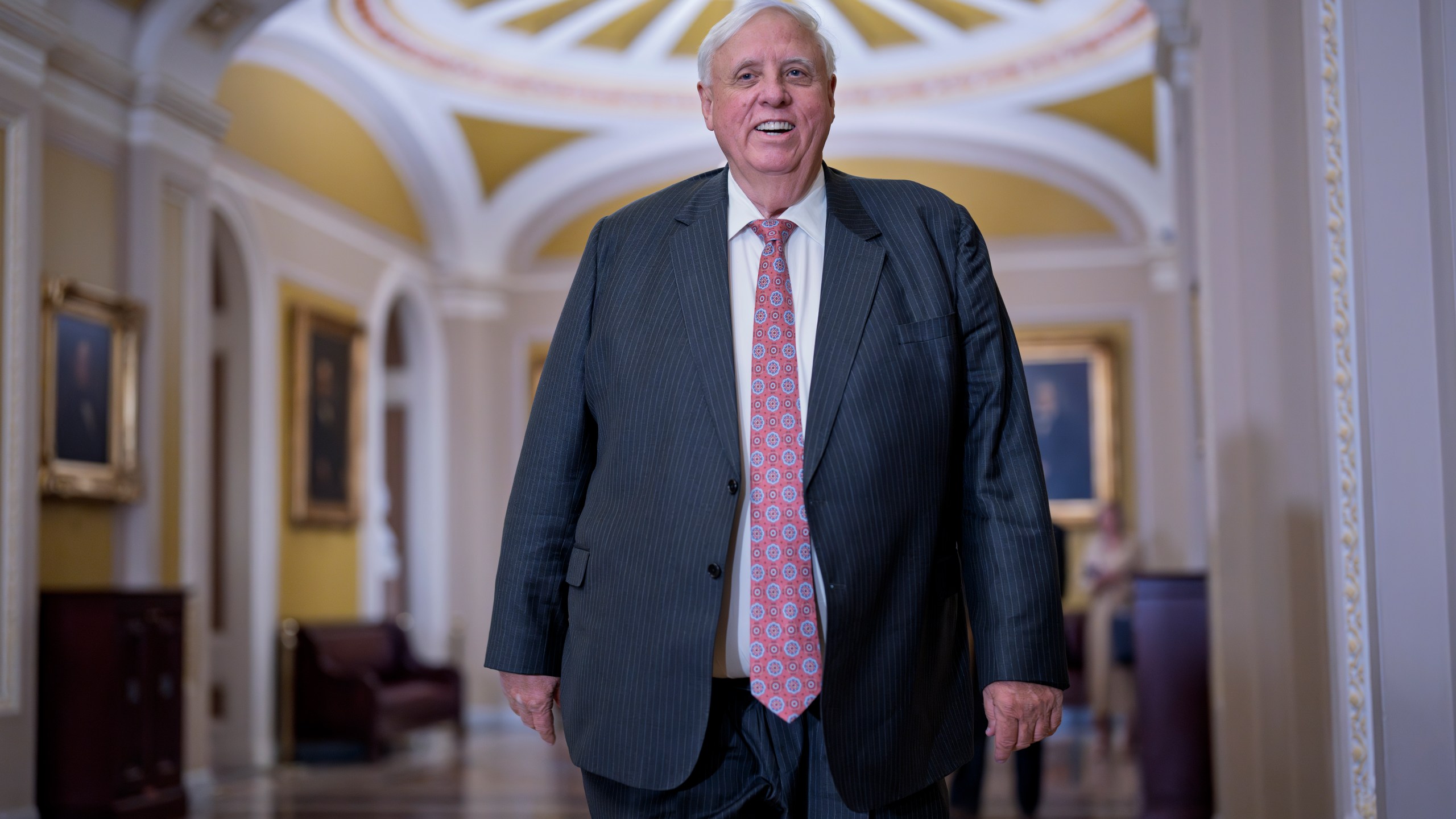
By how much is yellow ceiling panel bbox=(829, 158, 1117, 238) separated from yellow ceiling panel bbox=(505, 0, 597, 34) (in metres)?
2.81

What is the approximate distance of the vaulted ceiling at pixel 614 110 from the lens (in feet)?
30.0

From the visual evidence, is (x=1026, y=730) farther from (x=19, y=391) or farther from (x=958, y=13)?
(x=958, y=13)

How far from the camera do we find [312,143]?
31.0 ft

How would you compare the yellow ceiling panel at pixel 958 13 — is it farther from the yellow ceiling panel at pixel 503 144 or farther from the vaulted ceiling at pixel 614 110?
the yellow ceiling panel at pixel 503 144

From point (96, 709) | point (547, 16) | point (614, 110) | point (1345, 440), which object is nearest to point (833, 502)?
point (1345, 440)

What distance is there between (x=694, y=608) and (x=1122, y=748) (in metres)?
7.97

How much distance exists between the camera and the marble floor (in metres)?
6.36

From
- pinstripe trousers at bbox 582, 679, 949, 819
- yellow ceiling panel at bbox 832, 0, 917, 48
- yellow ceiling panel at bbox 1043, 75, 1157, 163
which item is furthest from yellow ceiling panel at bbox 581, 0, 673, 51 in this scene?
pinstripe trousers at bbox 582, 679, 949, 819

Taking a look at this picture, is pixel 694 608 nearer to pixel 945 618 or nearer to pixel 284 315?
pixel 945 618

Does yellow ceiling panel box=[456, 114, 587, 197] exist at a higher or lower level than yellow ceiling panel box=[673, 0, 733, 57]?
lower

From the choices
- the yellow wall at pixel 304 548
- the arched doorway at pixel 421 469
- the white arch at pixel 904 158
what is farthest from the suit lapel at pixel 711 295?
the arched doorway at pixel 421 469

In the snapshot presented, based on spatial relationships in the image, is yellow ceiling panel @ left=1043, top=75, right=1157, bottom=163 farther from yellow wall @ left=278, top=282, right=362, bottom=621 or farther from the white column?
the white column

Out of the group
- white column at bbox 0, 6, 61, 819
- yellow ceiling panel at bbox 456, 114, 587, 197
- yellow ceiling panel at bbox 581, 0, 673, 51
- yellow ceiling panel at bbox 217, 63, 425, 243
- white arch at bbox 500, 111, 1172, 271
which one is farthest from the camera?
white arch at bbox 500, 111, 1172, 271

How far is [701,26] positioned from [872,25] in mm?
1145
